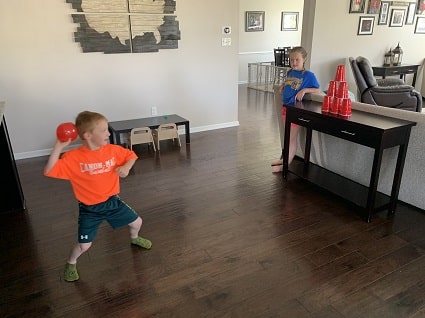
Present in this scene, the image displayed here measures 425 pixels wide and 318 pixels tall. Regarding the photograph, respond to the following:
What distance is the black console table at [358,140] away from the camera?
235 cm

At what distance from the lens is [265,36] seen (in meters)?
9.48

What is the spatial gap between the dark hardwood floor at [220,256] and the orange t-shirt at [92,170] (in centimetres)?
54

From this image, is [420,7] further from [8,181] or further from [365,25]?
[8,181]

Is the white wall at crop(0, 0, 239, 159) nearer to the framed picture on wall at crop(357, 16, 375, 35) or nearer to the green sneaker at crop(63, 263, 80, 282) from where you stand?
the green sneaker at crop(63, 263, 80, 282)

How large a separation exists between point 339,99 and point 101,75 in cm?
288

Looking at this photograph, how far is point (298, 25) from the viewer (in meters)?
9.97

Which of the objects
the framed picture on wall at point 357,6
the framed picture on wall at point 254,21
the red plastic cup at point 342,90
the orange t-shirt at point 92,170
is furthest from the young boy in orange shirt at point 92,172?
the framed picture on wall at point 254,21

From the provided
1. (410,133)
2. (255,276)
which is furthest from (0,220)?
(410,133)

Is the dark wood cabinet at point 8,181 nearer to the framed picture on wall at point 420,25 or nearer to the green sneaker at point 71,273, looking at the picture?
the green sneaker at point 71,273

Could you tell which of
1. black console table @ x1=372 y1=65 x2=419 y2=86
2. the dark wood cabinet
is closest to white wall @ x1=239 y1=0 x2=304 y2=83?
black console table @ x1=372 y1=65 x2=419 y2=86

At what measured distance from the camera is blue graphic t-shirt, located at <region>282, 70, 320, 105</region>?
315 centimetres

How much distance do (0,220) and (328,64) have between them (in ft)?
18.1

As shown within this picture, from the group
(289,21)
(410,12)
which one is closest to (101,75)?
(410,12)

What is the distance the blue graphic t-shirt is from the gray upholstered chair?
203cm
